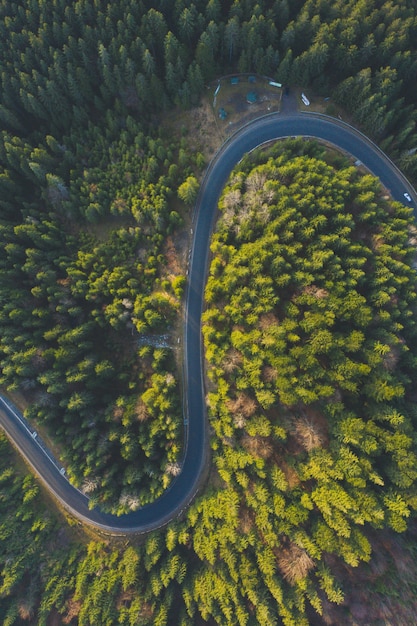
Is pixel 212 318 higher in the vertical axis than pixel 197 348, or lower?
higher

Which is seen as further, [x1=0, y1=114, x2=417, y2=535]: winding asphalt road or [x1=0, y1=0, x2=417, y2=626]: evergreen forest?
[x1=0, y1=114, x2=417, y2=535]: winding asphalt road

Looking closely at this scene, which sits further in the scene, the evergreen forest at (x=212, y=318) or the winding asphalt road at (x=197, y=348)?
the winding asphalt road at (x=197, y=348)

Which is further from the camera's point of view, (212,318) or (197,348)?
(197,348)

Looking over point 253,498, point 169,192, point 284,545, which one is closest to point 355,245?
point 169,192

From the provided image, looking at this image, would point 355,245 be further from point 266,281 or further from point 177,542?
point 177,542
